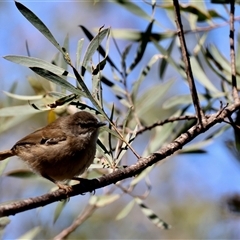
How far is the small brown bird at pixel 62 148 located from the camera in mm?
2861

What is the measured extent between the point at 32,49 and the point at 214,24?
2.60 m

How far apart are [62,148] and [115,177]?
1.34 metres

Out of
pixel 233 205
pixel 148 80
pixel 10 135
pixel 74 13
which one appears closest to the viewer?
pixel 233 205

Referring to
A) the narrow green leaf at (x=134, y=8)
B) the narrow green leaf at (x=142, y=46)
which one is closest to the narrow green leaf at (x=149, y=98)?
the narrow green leaf at (x=142, y=46)

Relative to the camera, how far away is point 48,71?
1.87 m

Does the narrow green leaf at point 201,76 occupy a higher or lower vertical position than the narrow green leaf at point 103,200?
higher

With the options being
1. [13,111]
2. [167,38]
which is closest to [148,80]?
[167,38]

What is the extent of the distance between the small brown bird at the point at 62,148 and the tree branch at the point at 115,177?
0.80 metres

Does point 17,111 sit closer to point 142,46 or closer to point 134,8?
point 142,46

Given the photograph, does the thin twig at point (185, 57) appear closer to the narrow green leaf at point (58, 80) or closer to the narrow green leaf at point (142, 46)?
the narrow green leaf at point (58, 80)

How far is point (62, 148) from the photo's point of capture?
10.0 feet

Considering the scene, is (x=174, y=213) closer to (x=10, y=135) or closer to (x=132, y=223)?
(x=132, y=223)

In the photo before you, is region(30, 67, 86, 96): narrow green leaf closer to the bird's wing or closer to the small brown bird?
the small brown bird

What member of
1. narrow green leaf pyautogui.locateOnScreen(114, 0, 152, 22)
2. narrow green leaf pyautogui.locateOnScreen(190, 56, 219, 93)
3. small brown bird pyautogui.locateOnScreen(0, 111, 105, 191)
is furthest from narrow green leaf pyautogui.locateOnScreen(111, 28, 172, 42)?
small brown bird pyautogui.locateOnScreen(0, 111, 105, 191)
